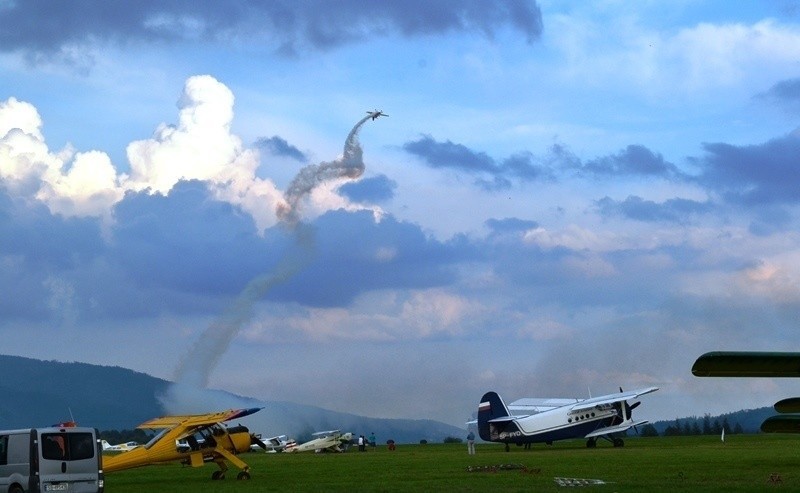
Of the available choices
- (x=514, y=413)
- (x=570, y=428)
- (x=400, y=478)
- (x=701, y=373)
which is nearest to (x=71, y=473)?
(x=400, y=478)

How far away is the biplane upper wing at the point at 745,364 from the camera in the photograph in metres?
29.0

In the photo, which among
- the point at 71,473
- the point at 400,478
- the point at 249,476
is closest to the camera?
the point at 71,473

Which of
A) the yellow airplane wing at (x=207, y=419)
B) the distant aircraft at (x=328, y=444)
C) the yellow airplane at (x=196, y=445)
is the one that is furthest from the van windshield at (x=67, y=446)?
the distant aircraft at (x=328, y=444)

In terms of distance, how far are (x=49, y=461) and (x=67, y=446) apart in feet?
2.08

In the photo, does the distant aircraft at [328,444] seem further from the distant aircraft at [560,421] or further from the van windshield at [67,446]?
the van windshield at [67,446]

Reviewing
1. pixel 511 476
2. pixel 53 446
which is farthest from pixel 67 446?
pixel 511 476

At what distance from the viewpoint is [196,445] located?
4100 cm

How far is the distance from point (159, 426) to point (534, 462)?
1534 cm

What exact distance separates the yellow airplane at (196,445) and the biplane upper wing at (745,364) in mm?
17753

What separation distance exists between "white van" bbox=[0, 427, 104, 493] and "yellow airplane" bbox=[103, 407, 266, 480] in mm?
10419

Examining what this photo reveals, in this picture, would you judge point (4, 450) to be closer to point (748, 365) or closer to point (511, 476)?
point (511, 476)

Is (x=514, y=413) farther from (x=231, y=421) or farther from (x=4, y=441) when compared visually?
(x=4, y=441)

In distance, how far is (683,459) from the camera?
47688 mm

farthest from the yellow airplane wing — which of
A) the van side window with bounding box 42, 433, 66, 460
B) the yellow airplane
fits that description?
the van side window with bounding box 42, 433, 66, 460
